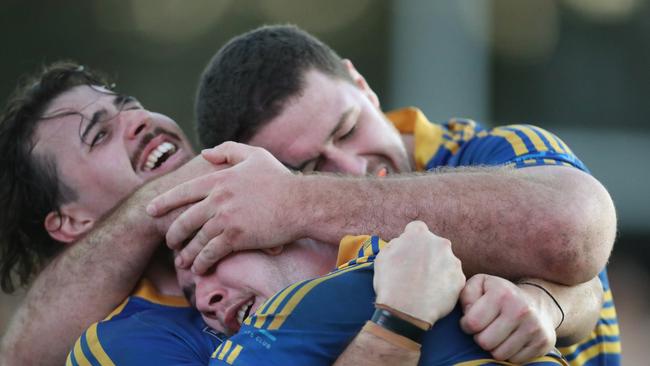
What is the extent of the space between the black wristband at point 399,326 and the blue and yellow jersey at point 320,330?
90 mm

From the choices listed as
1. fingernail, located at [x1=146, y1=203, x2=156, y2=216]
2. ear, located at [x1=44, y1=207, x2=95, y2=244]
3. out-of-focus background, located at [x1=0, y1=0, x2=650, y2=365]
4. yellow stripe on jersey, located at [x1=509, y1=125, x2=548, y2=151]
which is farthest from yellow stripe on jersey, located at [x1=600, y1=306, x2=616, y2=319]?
out-of-focus background, located at [x1=0, y1=0, x2=650, y2=365]

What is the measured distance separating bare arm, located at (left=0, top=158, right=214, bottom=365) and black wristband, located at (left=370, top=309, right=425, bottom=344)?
0.92m

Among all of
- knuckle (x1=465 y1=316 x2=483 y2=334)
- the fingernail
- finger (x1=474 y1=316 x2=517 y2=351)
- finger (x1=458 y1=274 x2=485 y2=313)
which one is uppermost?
finger (x1=458 y1=274 x2=485 y2=313)

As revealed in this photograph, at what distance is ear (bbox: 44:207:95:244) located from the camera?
3297 mm

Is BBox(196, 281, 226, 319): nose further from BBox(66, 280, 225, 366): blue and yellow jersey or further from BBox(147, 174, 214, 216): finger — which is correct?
BBox(147, 174, 214, 216): finger

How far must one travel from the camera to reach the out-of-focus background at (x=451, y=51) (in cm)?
866

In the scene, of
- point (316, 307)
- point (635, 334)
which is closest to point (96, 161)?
point (316, 307)

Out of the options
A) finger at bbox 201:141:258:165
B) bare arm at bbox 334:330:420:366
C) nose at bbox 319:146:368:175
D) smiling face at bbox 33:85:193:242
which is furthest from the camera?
smiling face at bbox 33:85:193:242

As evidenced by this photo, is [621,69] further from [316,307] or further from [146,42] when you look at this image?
[316,307]

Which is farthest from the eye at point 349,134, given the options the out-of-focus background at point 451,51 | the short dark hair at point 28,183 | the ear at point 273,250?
the out-of-focus background at point 451,51

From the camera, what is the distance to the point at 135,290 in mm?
2973

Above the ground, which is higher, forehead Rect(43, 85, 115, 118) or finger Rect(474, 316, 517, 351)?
forehead Rect(43, 85, 115, 118)

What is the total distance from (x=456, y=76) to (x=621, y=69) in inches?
64.8

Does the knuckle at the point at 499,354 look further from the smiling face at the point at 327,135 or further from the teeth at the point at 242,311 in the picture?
the smiling face at the point at 327,135
